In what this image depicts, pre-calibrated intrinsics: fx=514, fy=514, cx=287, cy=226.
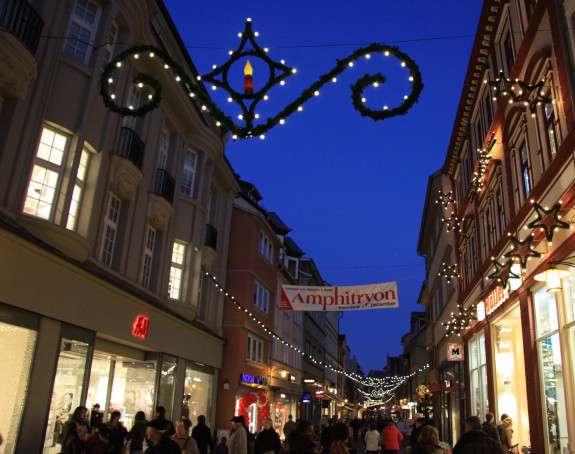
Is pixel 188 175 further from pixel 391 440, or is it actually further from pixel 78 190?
pixel 391 440

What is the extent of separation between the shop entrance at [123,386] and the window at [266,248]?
42.6 ft

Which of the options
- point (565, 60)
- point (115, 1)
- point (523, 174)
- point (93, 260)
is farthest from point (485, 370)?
point (115, 1)

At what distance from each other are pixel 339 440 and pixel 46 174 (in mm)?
8636

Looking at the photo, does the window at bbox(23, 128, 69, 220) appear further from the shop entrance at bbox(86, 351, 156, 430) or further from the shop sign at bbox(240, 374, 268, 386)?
the shop sign at bbox(240, 374, 268, 386)

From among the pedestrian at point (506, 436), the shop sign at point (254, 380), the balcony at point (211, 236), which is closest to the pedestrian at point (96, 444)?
the pedestrian at point (506, 436)

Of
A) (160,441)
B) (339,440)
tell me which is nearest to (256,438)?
(339,440)

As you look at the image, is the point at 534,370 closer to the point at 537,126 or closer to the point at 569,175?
the point at 569,175

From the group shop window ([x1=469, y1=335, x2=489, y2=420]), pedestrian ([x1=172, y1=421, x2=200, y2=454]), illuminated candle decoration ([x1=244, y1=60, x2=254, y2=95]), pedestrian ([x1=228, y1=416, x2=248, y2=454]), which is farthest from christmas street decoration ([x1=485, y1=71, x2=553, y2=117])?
shop window ([x1=469, y1=335, x2=489, y2=420])

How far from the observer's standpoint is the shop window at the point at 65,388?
10.7 metres

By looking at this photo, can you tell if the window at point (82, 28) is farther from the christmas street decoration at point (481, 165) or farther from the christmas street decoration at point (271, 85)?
the christmas street decoration at point (481, 165)

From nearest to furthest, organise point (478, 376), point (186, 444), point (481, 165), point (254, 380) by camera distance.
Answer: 1. point (186, 444)
2. point (481, 165)
3. point (478, 376)
4. point (254, 380)

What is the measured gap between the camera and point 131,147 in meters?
15.0

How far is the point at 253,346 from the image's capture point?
27.0 meters

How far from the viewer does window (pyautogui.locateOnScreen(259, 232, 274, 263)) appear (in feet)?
95.6
